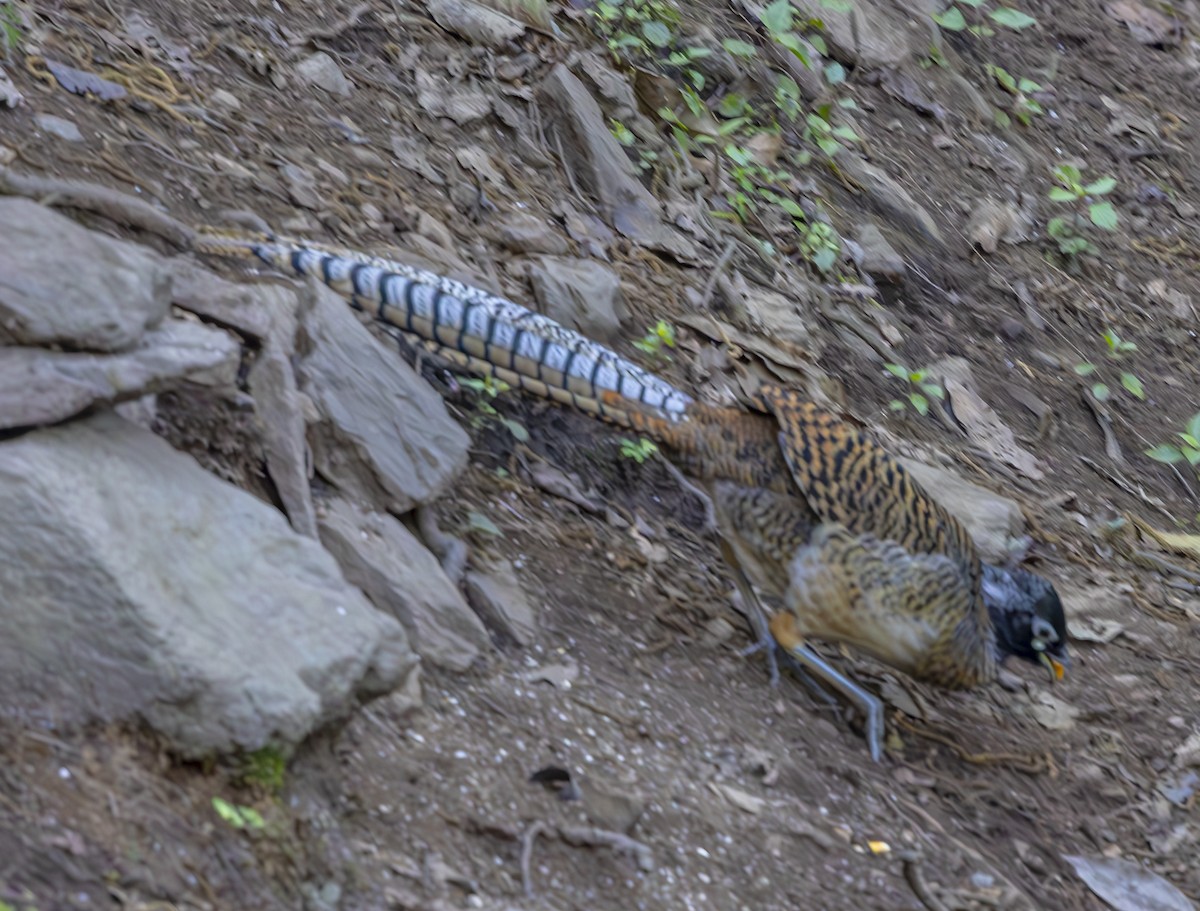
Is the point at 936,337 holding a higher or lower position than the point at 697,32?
lower

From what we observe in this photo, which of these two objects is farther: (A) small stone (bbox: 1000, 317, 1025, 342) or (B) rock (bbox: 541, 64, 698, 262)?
(A) small stone (bbox: 1000, 317, 1025, 342)

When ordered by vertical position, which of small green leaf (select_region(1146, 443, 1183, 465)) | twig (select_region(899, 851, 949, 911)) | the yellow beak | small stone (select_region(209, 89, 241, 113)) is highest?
small stone (select_region(209, 89, 241, 113))

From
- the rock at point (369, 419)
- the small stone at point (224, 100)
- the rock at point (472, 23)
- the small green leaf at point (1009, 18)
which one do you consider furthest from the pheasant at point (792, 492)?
the small green leaf at point (1009, 18)

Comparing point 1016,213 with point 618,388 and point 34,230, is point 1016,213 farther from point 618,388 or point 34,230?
point 34,230

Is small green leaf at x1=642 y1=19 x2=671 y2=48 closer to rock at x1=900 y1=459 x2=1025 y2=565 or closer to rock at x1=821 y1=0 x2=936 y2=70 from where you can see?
rock at x1=821 y1=0 x2=936 y2=70

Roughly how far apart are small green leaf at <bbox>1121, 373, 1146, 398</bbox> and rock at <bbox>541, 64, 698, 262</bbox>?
2.83 metres

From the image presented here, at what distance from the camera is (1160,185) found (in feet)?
32.8

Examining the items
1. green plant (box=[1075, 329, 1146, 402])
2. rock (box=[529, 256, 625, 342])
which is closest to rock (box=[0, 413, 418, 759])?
rock (box=[529, 256, 625, 342])

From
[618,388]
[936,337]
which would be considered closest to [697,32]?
[936,337]

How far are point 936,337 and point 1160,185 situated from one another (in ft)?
11.0

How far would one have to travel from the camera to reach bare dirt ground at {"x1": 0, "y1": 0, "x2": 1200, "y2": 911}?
3.13 metres

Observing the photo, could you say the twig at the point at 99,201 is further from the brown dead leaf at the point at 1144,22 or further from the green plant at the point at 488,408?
the brown dead leaf at the point at 1144,22

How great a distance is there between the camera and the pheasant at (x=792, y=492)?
4.79 m

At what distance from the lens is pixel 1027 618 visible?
17.2ft
